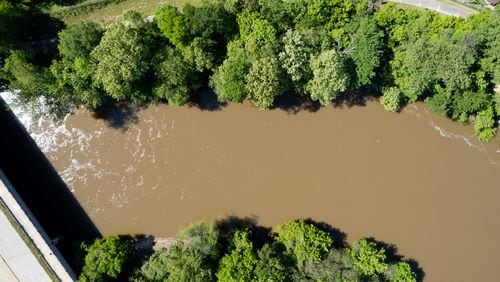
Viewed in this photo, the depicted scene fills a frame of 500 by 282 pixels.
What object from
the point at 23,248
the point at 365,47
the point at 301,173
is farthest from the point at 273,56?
the point at 23,248

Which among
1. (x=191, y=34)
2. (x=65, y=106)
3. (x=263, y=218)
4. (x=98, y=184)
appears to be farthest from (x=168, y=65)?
(x=263, y=218)

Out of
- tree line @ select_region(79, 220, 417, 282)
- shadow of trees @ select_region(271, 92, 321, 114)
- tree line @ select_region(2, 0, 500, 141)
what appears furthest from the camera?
shadow of trees @ select_region(271, 92, 321, 114)

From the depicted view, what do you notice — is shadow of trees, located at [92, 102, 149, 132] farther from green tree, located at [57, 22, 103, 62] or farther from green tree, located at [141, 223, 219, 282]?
green tree, located at [141, 223, 219, 282]

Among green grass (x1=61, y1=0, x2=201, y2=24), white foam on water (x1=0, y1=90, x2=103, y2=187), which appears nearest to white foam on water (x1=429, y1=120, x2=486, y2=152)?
green grass (x1=61, y1=0, x2=201, y2=24)

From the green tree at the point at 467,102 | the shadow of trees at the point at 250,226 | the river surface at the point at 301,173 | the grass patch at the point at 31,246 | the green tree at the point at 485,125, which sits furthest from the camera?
the shadow of trees at the point at 250,226

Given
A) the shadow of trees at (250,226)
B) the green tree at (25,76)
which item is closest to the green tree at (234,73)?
the shadow of trees at (250,226)

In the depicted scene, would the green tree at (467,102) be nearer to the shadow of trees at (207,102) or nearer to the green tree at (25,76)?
the shadow of trees at (207,102)

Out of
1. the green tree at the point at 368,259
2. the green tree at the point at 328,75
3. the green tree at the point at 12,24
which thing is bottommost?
the green tree at the point at 368,259
